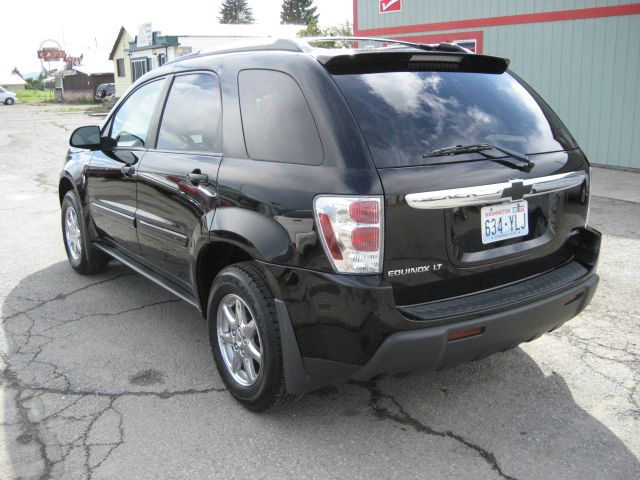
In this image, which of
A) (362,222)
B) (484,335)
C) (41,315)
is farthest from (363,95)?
(41,315)

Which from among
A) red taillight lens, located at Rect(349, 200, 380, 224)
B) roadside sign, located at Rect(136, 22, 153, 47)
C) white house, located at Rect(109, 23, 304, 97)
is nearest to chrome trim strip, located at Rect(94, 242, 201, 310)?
red taillight lens, located at Rect(349, 200, 380, 224)

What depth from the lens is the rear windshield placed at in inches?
107

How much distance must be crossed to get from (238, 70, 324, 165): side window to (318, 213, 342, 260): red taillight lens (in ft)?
0.89

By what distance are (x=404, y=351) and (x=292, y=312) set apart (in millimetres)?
526

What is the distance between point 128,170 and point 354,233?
86.3 inches

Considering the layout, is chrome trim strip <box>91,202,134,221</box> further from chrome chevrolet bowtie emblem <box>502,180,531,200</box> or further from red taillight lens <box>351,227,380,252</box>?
chrome chevrolet bowtie emblem <box>502,180,531,200</box>

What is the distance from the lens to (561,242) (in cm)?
316

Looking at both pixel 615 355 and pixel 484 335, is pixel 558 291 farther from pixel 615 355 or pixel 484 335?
pixel 615 355

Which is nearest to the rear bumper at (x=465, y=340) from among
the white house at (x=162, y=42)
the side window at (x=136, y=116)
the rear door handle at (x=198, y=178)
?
the rear door handle at (x=198, y=178)

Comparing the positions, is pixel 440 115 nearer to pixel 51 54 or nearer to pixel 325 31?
pixel 325 31

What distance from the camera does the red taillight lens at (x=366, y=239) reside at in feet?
8.43

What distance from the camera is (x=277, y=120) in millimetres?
2994

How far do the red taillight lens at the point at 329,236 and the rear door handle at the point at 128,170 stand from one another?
77.8 inches

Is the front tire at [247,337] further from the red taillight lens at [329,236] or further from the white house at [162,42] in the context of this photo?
the white house at [162,42]
